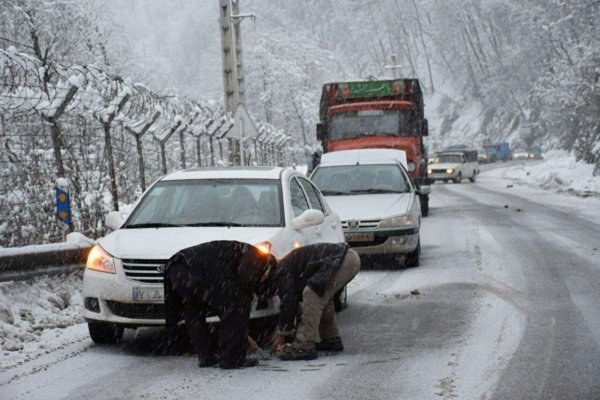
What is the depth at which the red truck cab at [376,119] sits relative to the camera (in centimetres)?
2295

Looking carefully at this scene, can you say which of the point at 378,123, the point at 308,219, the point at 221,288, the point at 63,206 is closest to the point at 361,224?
the point at 63,206

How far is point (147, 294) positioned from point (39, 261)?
2.52 metres

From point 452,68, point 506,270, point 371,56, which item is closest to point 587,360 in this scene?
point 506,270

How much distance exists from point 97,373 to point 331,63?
8742cm

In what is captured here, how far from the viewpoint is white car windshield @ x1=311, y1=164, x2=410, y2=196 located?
48.6 ft

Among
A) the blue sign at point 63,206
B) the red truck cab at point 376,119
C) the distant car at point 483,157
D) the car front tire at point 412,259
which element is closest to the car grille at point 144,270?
the blue sign at point 63,206

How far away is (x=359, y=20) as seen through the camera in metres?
126

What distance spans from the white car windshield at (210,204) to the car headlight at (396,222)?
439 cm

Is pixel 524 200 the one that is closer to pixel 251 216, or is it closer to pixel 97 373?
pixel 251 216

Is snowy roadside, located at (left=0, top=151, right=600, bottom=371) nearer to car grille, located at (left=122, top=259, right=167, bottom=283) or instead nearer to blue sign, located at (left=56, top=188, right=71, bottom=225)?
car grille, located at (left=122, top=259, right=167, bottom=283)

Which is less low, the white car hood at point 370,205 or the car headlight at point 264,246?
the car headlight at point 264,246

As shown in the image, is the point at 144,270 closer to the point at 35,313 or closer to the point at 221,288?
the point at 221,288

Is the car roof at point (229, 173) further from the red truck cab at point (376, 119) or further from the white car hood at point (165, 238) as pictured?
the red truck cab at point (376, 119)

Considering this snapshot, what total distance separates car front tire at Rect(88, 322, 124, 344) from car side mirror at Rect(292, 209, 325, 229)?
5.81 ft
